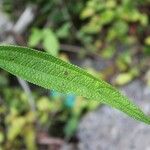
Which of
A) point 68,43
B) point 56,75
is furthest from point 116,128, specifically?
point 56,75

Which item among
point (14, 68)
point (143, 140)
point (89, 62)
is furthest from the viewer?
point (89, 62)

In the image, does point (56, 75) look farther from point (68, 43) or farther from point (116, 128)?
Answer: point (68, 43)

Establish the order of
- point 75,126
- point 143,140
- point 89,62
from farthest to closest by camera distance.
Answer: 1. point 89,62
2. point 75,126
3. point 143,140

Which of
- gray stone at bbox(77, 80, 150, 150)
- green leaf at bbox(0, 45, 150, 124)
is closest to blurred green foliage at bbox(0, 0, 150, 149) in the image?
gray stone at bbox(77, 80, 150, 150)

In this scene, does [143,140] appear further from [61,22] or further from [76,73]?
[76,73]

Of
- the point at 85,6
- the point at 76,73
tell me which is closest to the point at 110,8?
the point at 85,6

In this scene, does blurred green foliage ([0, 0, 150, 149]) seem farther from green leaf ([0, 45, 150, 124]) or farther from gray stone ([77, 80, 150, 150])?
green leaf ([0, 45, 150, 124])
